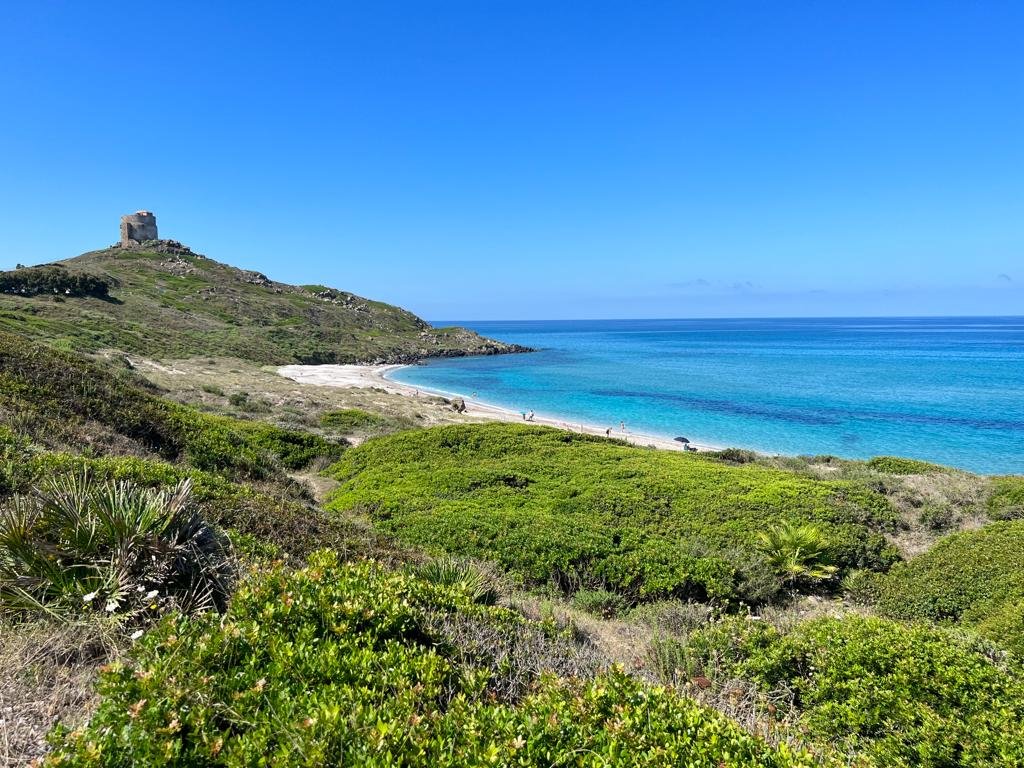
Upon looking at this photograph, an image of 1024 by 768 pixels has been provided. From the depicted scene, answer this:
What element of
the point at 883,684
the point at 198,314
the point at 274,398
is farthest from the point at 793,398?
the point at 198,314

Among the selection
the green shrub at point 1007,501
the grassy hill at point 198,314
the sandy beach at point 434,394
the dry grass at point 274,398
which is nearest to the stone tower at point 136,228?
the grassy hill at point 198,314

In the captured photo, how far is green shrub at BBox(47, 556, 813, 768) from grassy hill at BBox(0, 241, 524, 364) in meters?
41.0

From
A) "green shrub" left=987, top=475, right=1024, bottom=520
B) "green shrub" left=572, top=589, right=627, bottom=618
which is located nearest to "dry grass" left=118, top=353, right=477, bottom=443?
"green shrub" left=572, top=589, right=627, bottom=618

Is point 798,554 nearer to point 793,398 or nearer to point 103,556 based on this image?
point 103,556

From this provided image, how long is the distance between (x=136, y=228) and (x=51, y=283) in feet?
249

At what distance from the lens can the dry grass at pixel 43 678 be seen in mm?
2965

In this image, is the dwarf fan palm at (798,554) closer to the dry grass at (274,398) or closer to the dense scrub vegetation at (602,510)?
the dense scrub vegetation at (602,510)

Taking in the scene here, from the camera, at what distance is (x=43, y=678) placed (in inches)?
136

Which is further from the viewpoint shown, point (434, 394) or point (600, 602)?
point (434, 394)

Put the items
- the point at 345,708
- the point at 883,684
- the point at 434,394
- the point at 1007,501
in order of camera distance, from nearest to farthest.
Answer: the point at 345,708 < the point at 883,684 < the point at 1007,501 < the point at 434,394

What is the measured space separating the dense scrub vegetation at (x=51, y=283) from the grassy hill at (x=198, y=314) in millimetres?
118

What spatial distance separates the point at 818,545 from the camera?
10.1 metres

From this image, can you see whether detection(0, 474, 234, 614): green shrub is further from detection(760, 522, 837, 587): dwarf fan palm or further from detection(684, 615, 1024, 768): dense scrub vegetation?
detection(760, 522, 837, 587): dwarf fan palm

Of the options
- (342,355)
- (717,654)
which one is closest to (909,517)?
(717,654)
